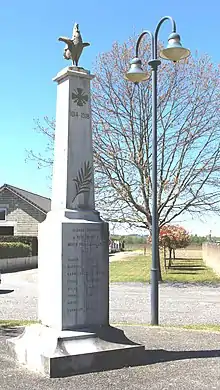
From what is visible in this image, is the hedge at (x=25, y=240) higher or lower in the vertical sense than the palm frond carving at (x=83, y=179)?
lower

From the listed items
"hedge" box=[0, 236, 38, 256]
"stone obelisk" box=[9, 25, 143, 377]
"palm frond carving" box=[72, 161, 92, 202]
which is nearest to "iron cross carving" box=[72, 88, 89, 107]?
"stone obelisk" box=[9, 25, 143, 377]

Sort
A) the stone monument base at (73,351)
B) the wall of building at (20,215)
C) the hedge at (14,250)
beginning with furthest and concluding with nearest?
1. the wall of building at (20,215)
2. the hedge at (14,250)
3. the stone monument base at (73,351)

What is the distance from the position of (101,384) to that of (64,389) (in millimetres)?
419

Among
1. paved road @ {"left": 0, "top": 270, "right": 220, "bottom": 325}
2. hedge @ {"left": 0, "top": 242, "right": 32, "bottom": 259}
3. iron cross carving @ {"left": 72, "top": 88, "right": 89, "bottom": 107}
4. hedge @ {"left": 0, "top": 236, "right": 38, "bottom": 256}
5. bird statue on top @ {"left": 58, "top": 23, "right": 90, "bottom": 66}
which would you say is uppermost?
bird statue on top @ {"left": 58, "top": 23, "right": 90, "bottom": 66}

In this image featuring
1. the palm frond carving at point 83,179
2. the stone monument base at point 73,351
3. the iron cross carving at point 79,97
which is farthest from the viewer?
the iron cross carving at point 79,97

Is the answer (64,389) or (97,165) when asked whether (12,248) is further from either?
(64,389)

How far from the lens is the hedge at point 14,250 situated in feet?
→ 100

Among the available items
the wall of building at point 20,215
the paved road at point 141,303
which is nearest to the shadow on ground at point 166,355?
the paved road at point 141,303

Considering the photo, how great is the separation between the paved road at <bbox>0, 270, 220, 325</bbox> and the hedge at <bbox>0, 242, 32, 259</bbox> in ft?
24.7

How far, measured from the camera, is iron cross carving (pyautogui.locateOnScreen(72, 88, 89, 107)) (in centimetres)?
696

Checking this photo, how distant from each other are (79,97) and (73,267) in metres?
2.25

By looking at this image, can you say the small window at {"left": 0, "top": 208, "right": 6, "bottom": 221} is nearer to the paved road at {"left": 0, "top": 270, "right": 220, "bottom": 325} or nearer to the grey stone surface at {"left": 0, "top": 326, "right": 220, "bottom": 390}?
the paved road at {"left": 0, "top": 270, "right": 220, "bottom": 325}

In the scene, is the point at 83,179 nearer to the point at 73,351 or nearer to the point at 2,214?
the point at 73,351

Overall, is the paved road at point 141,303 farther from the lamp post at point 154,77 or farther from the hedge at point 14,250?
the hedge at point 14,250
